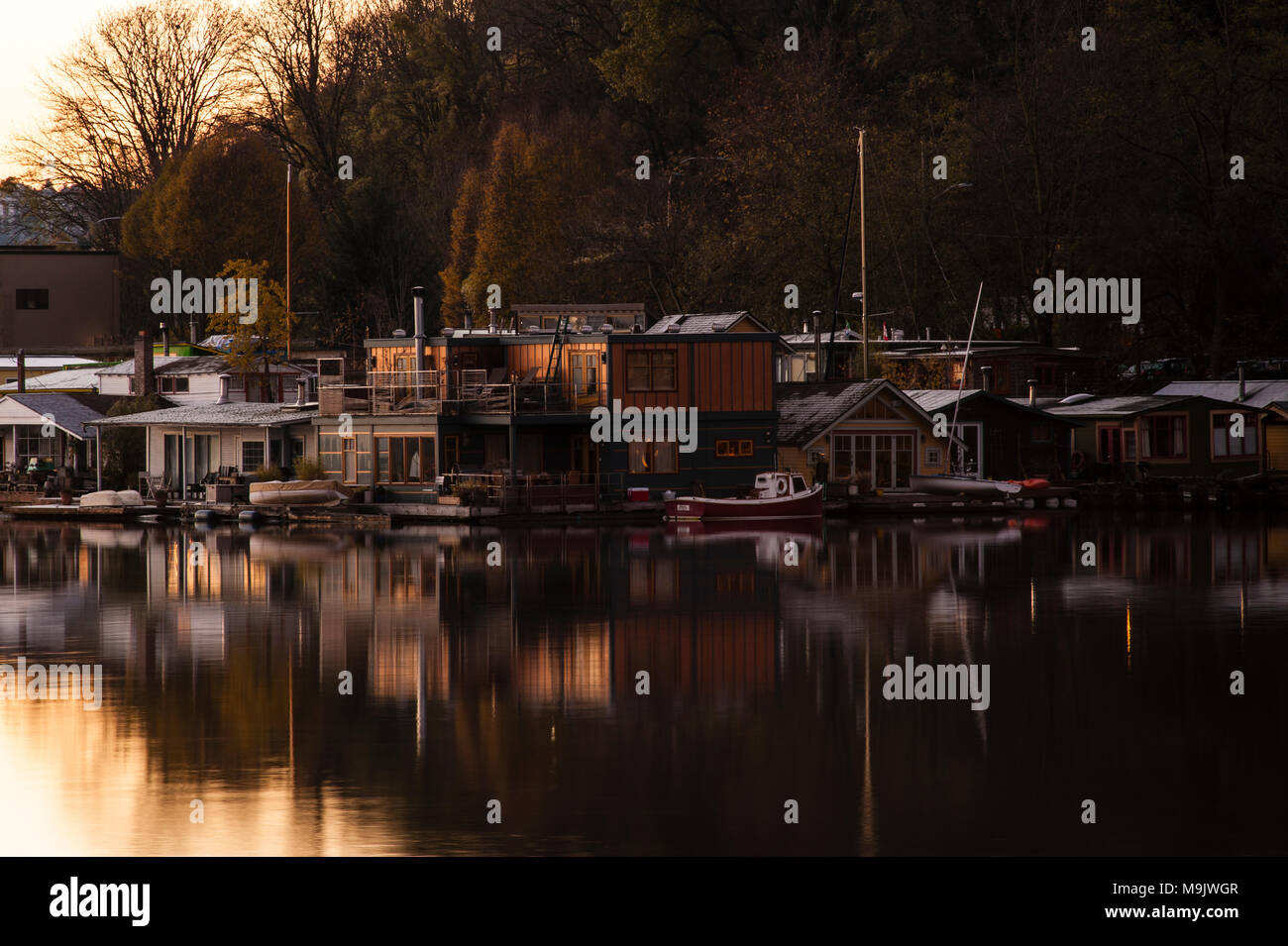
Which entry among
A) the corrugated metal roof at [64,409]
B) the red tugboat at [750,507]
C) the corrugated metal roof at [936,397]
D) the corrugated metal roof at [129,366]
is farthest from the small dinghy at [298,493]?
the corrugated metal roof at [936,397]

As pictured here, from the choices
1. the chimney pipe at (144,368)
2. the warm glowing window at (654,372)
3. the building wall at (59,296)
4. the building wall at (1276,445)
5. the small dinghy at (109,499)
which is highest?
the building wall at (59,296)

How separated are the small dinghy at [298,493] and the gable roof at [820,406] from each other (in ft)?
52.1

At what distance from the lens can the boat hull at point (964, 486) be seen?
64.3 meters

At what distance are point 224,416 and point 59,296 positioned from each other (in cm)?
4869

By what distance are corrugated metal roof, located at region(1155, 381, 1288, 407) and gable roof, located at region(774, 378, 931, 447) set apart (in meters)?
16.0

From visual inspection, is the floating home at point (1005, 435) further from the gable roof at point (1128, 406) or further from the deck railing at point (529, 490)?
the deck railing at point (529, 490)

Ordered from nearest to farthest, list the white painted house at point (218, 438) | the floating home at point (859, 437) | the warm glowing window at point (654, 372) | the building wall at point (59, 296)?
the warm glowing window at point (654, 372), the floating home at point (859, 437), the white painted house at point (218, 438), the building wall at point (59, 296)

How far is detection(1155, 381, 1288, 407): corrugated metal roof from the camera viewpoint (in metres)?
73.9

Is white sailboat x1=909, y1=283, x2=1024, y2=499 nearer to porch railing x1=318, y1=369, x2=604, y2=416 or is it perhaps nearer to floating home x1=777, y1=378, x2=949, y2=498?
floating home x1=777, y1=378, x2=949, y2=498

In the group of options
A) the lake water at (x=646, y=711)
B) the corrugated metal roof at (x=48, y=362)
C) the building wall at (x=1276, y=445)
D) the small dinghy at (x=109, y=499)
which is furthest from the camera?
the corrugated metal roof at (x=48, y=362)

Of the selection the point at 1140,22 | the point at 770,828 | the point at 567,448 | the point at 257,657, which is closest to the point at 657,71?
the point at 1140,22

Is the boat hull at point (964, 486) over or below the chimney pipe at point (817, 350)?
below

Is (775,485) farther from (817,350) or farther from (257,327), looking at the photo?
(257,327)
